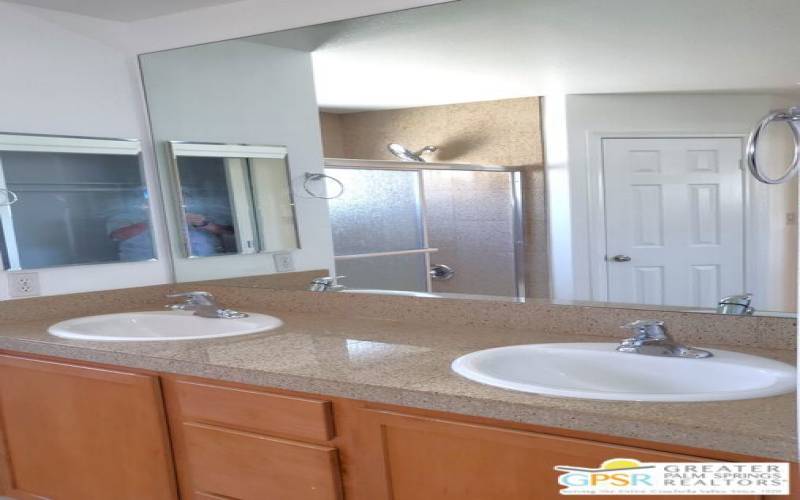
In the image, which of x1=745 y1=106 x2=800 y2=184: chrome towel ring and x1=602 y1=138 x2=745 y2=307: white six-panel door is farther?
x1=602 y1=138 x2=745 y2=307: white six-panel door

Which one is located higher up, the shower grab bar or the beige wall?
the beige wall

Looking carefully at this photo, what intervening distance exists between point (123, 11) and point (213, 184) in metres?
0.70

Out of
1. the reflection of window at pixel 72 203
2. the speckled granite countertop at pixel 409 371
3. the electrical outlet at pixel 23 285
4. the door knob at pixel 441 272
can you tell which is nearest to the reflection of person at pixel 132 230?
the reflection of window at pixel 72 203

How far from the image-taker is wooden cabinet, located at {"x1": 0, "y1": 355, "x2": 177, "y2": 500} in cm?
162

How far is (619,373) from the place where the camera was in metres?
1.33

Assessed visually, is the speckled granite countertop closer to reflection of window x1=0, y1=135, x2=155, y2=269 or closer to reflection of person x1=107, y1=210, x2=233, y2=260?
reflection of window x1=0, y1=135, x2=155, y2=269

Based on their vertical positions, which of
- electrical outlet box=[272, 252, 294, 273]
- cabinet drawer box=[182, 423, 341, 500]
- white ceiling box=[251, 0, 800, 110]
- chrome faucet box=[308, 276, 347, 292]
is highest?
white ceiling box=[251, 0, 800, 110]

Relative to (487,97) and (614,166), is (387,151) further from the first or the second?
(614,166)

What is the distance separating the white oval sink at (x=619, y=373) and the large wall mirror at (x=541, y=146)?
0.70 ft

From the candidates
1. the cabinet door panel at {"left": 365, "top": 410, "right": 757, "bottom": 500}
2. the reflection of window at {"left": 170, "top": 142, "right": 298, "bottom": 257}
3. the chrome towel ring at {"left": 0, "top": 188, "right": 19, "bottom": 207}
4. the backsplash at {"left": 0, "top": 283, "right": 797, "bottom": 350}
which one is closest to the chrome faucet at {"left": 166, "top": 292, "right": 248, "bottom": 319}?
the backsplash at {"left": 0, "top": 283, "right": 797, "bottom": 350}

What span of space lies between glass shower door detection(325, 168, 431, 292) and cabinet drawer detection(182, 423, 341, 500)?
2.17 ft

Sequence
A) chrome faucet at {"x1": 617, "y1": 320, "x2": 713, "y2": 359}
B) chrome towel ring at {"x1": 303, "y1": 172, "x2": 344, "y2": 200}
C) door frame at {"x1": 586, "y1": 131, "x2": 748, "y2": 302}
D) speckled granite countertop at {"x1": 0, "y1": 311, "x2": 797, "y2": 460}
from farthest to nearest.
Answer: chrome towel ring at {"x1": 303, "y1": 172, "x2": 344, "y2": 200} < door frame at {"x1": 586, "y1": 131, "x2": 748, "y2": 302} < chrome faucet at {"x1": 617, "y1": 320, "x2": 713, "y2": 359} < speckled granite countertop at {"x1": 0, "y1": 311, "x2": 797, "y2": 460}

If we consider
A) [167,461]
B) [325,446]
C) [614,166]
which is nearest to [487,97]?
[614,166]

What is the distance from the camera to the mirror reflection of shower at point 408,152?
1716 millimetres
